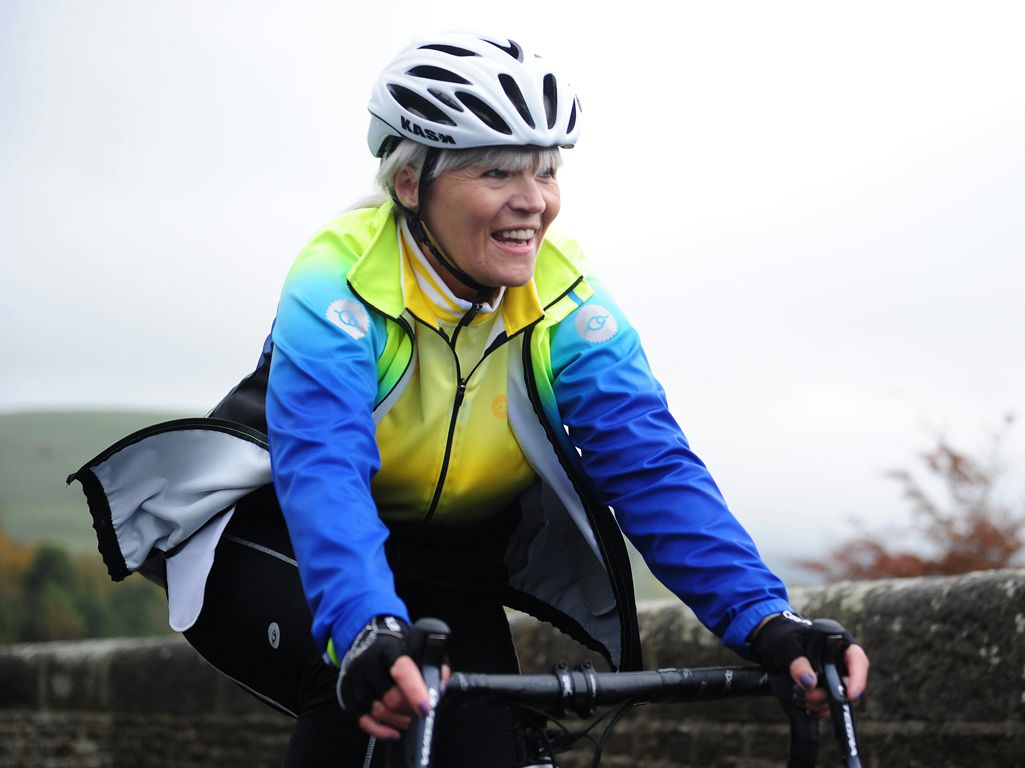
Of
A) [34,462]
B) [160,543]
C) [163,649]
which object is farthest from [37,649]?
[34,462]

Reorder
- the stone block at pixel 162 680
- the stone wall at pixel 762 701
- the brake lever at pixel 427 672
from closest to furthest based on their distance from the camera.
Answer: the brake lever at pixel 427 672 < the stone wall at pixel 762 701 < the stone block at pixel 162 680

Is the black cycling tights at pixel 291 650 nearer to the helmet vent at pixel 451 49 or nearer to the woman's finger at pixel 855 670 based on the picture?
the woman's finger at pixel 855 670

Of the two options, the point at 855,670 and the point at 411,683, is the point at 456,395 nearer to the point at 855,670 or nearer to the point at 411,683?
the point at 411,683

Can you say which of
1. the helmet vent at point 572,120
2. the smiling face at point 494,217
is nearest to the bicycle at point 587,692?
the smiling face at point 494,217

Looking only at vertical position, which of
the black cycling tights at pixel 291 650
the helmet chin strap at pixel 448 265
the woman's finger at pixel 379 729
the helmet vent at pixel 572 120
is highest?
the helmet vent at pixel 572 120

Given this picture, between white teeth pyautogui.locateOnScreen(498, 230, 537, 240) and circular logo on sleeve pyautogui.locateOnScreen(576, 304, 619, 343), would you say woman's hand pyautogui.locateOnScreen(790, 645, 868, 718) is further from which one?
white teeth pyautogui.locateOnScreen(498, 230, 537, 240)

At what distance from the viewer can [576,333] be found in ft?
8.16

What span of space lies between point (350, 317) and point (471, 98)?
563mm

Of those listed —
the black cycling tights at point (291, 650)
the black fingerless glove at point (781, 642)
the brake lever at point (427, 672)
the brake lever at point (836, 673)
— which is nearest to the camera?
the brake lever at point (427, 672)

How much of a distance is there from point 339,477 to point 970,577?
2.29 m

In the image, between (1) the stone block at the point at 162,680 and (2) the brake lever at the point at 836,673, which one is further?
(1) the stone block at the point at 162,680

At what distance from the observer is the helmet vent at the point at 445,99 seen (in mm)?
2354

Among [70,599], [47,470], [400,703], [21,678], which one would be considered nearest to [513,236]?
[400,703]

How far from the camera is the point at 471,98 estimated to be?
2.35 m
